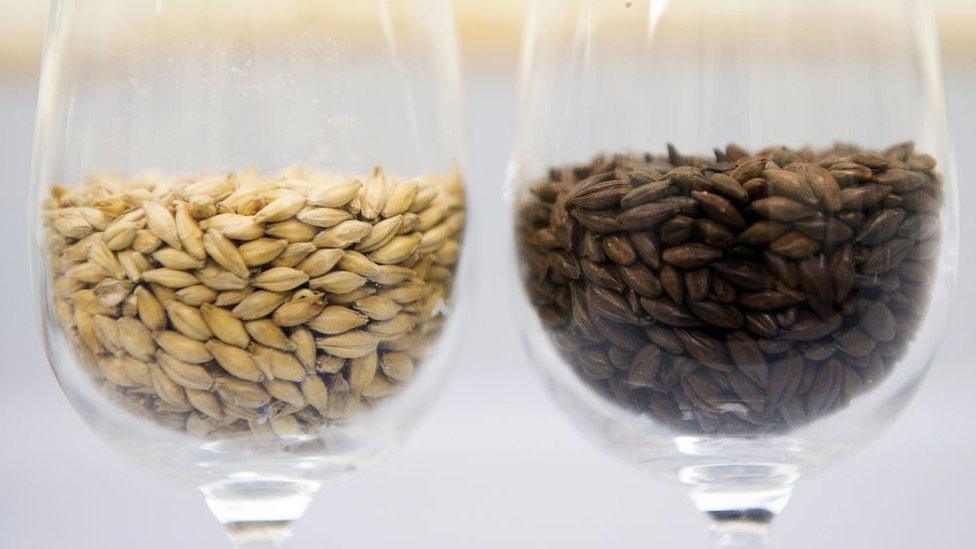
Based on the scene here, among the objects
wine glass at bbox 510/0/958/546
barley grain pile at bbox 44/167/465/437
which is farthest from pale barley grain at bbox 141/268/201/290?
wine glass at bbox 510/0/958/546

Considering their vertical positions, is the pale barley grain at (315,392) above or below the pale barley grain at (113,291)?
below

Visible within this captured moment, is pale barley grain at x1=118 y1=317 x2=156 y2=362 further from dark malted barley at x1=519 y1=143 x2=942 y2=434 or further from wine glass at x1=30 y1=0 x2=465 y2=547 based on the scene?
dark malted barley at x1=519 y1=143 x2=942 y2=434

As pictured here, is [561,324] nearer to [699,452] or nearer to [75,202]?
[699,452]

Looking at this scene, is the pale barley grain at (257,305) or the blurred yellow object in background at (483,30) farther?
the blurred yellow object in background at (483,30)

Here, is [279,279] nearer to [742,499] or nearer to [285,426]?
[285,426]

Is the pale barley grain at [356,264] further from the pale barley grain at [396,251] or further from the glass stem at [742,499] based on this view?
the glass stem at [742,499]

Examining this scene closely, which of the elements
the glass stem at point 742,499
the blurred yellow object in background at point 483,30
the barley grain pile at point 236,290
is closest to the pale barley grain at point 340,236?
the barley grain pile at point 236,290
